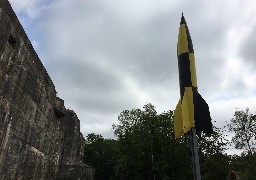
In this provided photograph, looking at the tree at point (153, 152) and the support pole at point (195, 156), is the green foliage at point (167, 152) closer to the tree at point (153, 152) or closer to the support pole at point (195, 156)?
the tree at point (153, 152)

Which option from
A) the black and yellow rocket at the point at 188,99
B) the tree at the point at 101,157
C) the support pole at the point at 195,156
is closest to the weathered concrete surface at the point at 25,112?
the black and yellow rocket at the point at 188,99

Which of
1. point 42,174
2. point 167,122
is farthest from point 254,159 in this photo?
point 42,174

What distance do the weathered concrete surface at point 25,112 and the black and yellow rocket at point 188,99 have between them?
13.6 ft

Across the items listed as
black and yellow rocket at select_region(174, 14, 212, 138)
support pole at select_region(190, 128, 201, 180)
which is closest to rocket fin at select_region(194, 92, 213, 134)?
black and yellow rocket at select_region(174, 14, 212, 138)

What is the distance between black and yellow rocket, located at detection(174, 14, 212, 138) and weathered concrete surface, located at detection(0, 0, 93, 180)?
13.6 ft

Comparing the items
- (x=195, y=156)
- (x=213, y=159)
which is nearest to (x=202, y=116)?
(x=195, y=156)

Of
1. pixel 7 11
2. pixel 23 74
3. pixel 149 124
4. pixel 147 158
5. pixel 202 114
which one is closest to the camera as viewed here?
pixel 7 11

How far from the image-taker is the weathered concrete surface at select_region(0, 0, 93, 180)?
6.10m

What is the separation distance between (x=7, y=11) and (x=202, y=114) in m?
5.09

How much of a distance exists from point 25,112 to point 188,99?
4.47 m

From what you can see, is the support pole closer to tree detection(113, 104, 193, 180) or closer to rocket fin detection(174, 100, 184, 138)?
rocket fin detection(174, 100, 184, 138)

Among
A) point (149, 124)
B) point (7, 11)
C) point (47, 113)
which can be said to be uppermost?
point (149, 124)

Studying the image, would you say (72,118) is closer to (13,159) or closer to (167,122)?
(13,159)

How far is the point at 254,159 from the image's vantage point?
28.0 meters
